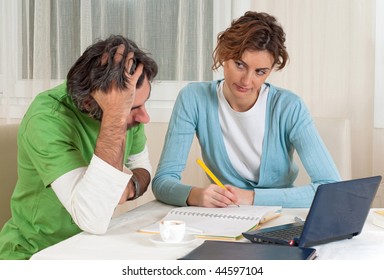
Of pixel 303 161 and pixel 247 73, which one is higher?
pixel 247 73

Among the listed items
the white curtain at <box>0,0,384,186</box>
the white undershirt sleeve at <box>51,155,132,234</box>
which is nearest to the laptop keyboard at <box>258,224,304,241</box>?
the white undershirt sleeve at <box>51,155,132,234</box>

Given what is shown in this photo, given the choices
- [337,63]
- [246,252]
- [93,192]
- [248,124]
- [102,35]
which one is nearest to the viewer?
[246,252]

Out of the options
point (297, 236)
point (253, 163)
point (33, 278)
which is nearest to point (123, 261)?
point (33, 278)

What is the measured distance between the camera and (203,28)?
126 inches

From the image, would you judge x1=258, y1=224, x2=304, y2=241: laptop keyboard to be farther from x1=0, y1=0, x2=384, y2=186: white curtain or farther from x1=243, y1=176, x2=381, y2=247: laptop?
x1=0, y1=0, x2=384, y2=186: white curtain

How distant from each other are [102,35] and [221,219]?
1856 mm

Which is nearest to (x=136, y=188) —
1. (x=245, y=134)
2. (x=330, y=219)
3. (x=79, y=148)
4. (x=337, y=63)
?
(x=79, y=148)

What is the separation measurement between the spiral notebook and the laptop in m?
0.07

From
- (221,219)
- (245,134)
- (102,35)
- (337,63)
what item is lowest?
(221,219)

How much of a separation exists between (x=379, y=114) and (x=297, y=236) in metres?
1.82

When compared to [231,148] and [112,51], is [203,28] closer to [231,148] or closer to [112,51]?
[231,148]

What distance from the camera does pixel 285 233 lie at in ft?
4.77

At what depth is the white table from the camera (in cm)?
130

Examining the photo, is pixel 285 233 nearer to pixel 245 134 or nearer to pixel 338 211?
pixel 338 211
